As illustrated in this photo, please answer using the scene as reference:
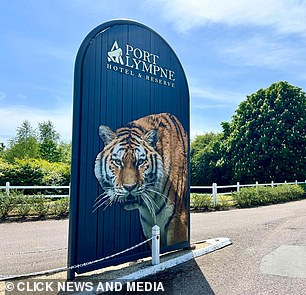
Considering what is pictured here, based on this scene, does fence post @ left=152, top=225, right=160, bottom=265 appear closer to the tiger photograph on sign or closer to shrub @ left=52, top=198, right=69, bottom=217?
the tiger photograph on sign

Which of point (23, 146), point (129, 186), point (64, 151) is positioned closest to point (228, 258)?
point (129, 186)

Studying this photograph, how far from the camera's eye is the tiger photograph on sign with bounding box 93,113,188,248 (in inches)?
199

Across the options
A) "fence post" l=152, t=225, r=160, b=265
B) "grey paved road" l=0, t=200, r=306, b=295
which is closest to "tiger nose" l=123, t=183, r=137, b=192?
"fence post" l=152, t=225, r=160, b=265

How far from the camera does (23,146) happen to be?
4056 centimetres

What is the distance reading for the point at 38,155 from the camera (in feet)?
137

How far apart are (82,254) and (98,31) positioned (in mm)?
3361

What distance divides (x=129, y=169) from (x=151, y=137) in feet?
2.68

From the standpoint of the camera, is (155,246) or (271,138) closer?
(155,246)

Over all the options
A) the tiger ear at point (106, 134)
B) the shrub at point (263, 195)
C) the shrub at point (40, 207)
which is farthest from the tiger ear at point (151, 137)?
the shrub at point (263, 195)

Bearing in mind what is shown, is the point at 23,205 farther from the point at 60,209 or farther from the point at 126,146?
the point at 126,146

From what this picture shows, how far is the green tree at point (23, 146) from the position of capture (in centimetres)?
3889

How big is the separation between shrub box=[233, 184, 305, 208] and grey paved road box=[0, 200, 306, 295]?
17.9ft

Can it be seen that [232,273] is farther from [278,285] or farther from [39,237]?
[39,237]

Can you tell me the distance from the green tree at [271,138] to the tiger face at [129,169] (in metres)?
23.3
